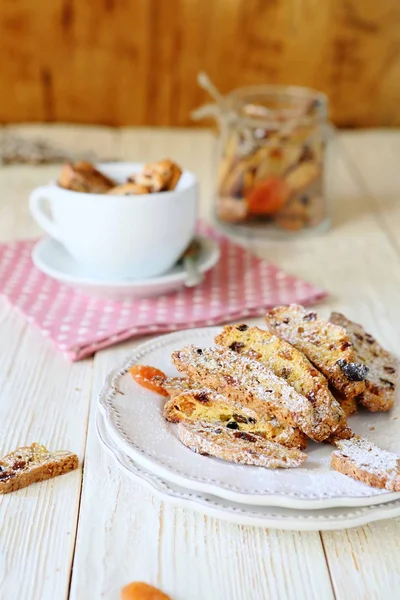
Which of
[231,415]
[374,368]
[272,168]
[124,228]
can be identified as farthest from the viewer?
[272,168]

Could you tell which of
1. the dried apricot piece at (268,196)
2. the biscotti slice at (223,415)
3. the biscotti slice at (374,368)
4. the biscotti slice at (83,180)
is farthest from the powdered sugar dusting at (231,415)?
the dried apricot piece at (268,196)

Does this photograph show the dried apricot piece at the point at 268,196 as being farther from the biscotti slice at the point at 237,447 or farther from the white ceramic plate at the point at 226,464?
the biscotti slice at the point at 237,447

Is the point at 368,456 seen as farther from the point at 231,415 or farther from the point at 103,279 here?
the point at 103,279

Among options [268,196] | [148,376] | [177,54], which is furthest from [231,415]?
[177,54]

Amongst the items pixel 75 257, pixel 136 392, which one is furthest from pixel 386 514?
pixel 75 257

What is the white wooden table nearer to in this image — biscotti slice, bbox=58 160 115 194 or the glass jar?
biscotti slice, bbox=58 160 115 194

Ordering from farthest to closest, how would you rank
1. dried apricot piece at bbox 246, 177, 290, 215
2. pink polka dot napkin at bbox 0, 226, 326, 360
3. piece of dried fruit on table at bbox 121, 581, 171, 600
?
dried apricot piece at bbox 246, 177, 290, 215
pink polka dot napkin at bbox 0, 226, 326, 360
piece of dried fruit on table at bbox 121, 581, 171, 600

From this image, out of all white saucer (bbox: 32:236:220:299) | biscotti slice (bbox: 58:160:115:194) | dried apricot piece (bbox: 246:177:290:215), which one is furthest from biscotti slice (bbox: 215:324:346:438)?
dried apricot piece (bbox: 246:177:290:215)
